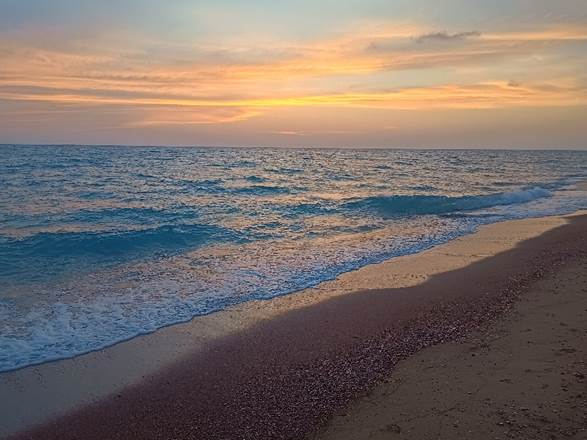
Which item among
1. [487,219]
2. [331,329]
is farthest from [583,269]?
[487,219]

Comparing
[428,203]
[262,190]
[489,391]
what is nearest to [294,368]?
[489,391]

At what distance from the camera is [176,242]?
1634cm

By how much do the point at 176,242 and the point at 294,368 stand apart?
10.7m

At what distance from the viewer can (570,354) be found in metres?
6.08

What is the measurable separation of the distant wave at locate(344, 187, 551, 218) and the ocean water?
0.35ft

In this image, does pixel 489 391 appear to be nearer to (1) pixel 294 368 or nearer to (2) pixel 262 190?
(1) pixel 294 368

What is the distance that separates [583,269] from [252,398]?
891cm

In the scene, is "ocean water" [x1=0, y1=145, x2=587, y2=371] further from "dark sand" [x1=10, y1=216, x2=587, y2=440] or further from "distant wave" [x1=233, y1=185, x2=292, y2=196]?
"dark sand" [x1=10, y1=216, x2=587, y2=440]

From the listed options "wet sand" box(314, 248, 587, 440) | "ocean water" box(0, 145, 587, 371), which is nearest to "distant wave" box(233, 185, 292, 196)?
"ocean water" box(0, 145, 587, 371)

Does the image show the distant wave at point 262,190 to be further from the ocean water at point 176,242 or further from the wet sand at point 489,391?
the wet sand at point 489,391

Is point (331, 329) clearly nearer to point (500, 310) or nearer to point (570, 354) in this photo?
point (500, 310)

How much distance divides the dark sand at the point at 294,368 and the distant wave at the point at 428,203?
47.0 ft

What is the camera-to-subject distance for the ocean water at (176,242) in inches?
354

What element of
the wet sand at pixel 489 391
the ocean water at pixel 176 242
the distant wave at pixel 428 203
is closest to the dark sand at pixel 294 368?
the wet sand at pixel 489 391
